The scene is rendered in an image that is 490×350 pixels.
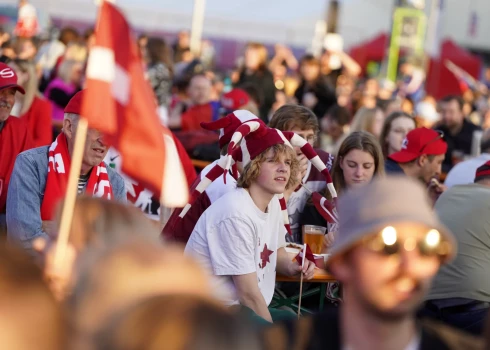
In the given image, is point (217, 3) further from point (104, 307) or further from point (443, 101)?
point (104, 307)

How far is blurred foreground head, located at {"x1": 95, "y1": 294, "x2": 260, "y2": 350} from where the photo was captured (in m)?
1.94

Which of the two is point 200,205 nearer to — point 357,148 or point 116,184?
point 116,184

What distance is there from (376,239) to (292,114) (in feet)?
14.1

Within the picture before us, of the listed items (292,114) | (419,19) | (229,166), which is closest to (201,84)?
(292,114)

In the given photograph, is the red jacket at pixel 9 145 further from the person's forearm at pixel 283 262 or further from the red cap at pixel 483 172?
the red cap at pixel 483 172

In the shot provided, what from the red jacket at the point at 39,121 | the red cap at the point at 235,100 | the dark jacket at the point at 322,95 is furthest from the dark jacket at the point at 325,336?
the dark jacket at the point at 322,95

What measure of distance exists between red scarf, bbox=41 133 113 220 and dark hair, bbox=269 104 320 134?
166 cm

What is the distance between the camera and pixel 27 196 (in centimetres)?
Result: 546

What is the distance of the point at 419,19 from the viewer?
21.5m

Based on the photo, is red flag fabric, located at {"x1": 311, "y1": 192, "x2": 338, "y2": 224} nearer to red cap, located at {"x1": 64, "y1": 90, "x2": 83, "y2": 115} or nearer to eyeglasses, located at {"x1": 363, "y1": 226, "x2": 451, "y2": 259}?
red cap, located at {"x1": 64, "y1": 90, "x2": 83, "y2": 115}

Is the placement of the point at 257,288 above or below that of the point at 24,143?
below

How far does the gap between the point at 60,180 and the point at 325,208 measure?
171 cm

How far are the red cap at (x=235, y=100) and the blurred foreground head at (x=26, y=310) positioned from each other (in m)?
7.31

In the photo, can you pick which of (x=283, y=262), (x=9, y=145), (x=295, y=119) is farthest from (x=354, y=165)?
(x=9, y=145)
